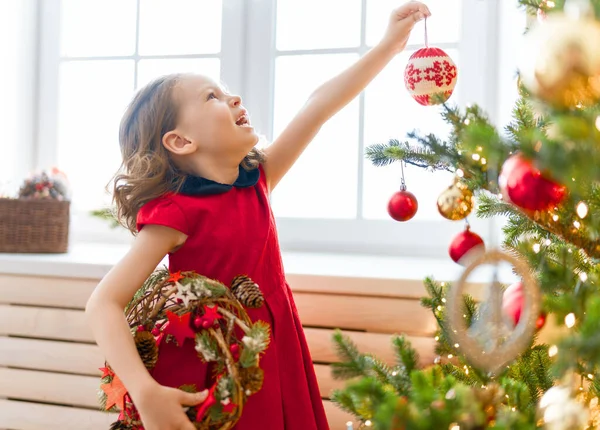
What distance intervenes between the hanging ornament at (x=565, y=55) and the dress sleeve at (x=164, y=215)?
0.70 metres

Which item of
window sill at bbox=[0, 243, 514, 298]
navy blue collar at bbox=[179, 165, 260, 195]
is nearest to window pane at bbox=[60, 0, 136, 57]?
window sill at bbox=[0, 243, 514, 298]

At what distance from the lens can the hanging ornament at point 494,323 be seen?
26.8 inches

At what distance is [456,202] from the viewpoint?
98 centimetres

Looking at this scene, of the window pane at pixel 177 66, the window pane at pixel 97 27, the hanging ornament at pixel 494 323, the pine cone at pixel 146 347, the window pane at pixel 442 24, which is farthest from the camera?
the window pane at pixel 97 27

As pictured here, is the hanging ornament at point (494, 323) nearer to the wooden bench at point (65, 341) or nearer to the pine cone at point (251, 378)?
the pine cone at point (251, 378)

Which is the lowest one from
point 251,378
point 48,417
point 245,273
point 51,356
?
point 48,417

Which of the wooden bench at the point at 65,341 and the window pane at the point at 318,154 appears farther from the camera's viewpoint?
the window pane at the point at 318,154

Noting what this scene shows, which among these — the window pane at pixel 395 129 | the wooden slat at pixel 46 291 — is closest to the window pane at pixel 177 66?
the window pane at pixel 395 129

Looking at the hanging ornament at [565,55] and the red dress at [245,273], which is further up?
the hanging ornament at [565,55]

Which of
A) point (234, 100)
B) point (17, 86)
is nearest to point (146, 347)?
point (234, 100)

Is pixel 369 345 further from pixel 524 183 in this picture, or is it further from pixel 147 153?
pixel 524 183

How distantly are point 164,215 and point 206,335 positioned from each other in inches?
11.2

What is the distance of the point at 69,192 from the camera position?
1.93 meters

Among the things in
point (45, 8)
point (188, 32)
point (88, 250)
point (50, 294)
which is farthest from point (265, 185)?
point (45, 8)
